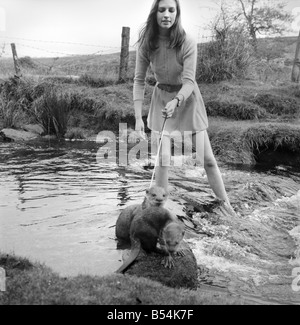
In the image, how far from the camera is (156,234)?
4.06 metres

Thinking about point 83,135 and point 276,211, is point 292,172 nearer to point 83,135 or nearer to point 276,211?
point 276,211

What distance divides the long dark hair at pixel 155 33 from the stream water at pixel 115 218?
211 cm

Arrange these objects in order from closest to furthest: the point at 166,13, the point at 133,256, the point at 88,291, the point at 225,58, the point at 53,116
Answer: the point at 88,291 → the point at 133,256 → the point at 166,13 → the point at 53,116 → the point at 225,58

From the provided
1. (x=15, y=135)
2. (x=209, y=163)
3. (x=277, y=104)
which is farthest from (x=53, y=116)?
(x=209, y=163)

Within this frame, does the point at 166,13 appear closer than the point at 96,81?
Yes

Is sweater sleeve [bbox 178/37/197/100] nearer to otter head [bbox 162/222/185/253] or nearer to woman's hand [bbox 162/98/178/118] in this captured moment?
woman's hand [bbox 162/98/178/118]

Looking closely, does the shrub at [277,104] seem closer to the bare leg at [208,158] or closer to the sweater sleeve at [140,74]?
the bare leg at [208,158]

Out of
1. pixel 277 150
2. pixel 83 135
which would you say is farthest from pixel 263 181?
pixel 83 135

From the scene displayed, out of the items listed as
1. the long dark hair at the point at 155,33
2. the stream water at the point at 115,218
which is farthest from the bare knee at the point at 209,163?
the long dark hair at the point at 155,33

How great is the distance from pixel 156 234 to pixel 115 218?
1753 millimetres

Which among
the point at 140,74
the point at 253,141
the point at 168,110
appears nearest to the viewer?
the point at 168,110

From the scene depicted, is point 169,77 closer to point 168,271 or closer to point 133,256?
point 133,256

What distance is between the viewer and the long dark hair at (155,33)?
4832 millimetres

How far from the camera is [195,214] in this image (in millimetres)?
5980
